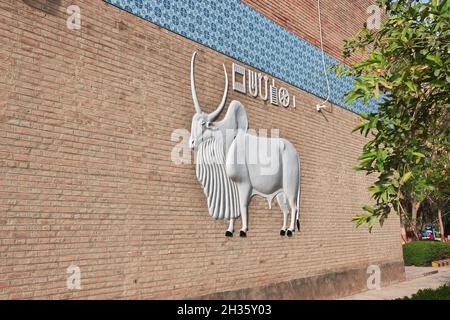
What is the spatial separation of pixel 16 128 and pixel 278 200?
5984mm

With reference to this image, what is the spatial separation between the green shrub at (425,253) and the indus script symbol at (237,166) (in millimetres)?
13705

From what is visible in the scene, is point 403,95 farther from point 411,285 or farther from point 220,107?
point 411,285

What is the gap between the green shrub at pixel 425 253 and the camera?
2230 centimetres

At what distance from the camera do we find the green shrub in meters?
22.3

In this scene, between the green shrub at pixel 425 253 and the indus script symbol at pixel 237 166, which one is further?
the green shrub at pixel 425 253

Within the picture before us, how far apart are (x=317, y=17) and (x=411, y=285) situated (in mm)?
8498

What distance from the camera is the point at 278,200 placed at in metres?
10.5

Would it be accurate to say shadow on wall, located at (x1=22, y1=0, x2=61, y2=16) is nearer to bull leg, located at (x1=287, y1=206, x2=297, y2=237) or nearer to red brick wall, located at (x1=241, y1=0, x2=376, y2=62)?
red brick wall, located at (x1=241, y1=0, x2=376, y2=62)

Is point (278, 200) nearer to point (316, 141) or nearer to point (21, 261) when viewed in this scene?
point (316, 141)

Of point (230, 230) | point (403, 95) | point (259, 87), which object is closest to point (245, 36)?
point (259, 87)

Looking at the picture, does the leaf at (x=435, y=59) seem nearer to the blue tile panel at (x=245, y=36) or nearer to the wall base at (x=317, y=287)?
the blue tile panel at (x=245, y=36)

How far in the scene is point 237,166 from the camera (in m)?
9.59

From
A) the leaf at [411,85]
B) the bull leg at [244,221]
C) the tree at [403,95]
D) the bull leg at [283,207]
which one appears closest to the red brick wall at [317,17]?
the bull leg at [283,207]

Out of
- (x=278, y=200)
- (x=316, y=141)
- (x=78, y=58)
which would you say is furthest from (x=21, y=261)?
(x=316, y=141)
